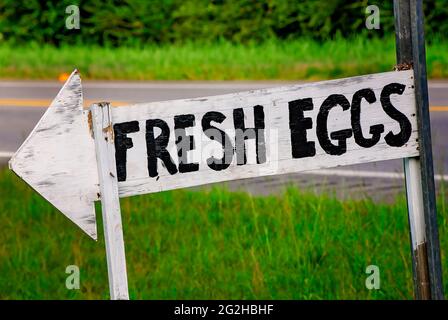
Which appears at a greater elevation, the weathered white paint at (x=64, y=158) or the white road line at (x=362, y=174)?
the weathered white paint at (x=64, y=158)

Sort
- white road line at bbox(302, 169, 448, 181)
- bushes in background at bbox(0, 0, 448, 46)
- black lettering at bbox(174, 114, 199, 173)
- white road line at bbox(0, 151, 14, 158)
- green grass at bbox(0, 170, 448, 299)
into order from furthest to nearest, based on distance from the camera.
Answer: bushes in background at bbox(0, 0, 448, 46) < white road line at bbox(0, 151, 14, 158) < white road line at bbox(302, 169, 448, 181) < green grass at bbox(0, 170, 448, 299) < black lettering at bbox(174, 114, 199, 173)

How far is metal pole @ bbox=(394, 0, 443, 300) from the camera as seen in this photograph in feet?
9.23

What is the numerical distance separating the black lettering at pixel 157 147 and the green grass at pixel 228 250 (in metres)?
1.88

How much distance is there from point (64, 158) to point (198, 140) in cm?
38

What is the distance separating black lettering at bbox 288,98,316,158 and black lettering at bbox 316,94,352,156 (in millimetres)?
30

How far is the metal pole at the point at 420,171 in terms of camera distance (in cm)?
281

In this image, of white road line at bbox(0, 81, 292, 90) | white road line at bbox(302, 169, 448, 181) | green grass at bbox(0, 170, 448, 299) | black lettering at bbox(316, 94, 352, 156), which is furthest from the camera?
white road line at bbox(0, 81, 292, 90)

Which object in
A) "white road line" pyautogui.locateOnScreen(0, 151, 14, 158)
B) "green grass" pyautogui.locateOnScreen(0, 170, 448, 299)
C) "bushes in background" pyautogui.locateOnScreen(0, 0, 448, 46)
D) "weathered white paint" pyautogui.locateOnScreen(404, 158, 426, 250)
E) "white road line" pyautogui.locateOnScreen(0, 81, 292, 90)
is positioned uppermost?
"bushes in background" pyautogui.locateOnScreen(0, 0, 448, 46)

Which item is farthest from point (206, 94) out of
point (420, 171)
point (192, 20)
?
point (420, 171)

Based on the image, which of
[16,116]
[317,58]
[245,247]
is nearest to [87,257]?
[245,247]

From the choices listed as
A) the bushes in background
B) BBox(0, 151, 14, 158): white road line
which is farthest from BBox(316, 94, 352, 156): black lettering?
the bushes in background

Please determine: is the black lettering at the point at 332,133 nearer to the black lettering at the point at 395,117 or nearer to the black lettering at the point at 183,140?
the black lettering at the point at 395,117

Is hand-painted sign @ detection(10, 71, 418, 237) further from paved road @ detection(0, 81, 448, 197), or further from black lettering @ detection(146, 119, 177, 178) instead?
paved road @ detection(0, 81, 448, 197)

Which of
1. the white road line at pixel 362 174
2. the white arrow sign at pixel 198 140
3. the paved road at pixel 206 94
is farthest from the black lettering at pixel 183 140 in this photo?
the white road line at pixel 362 174
